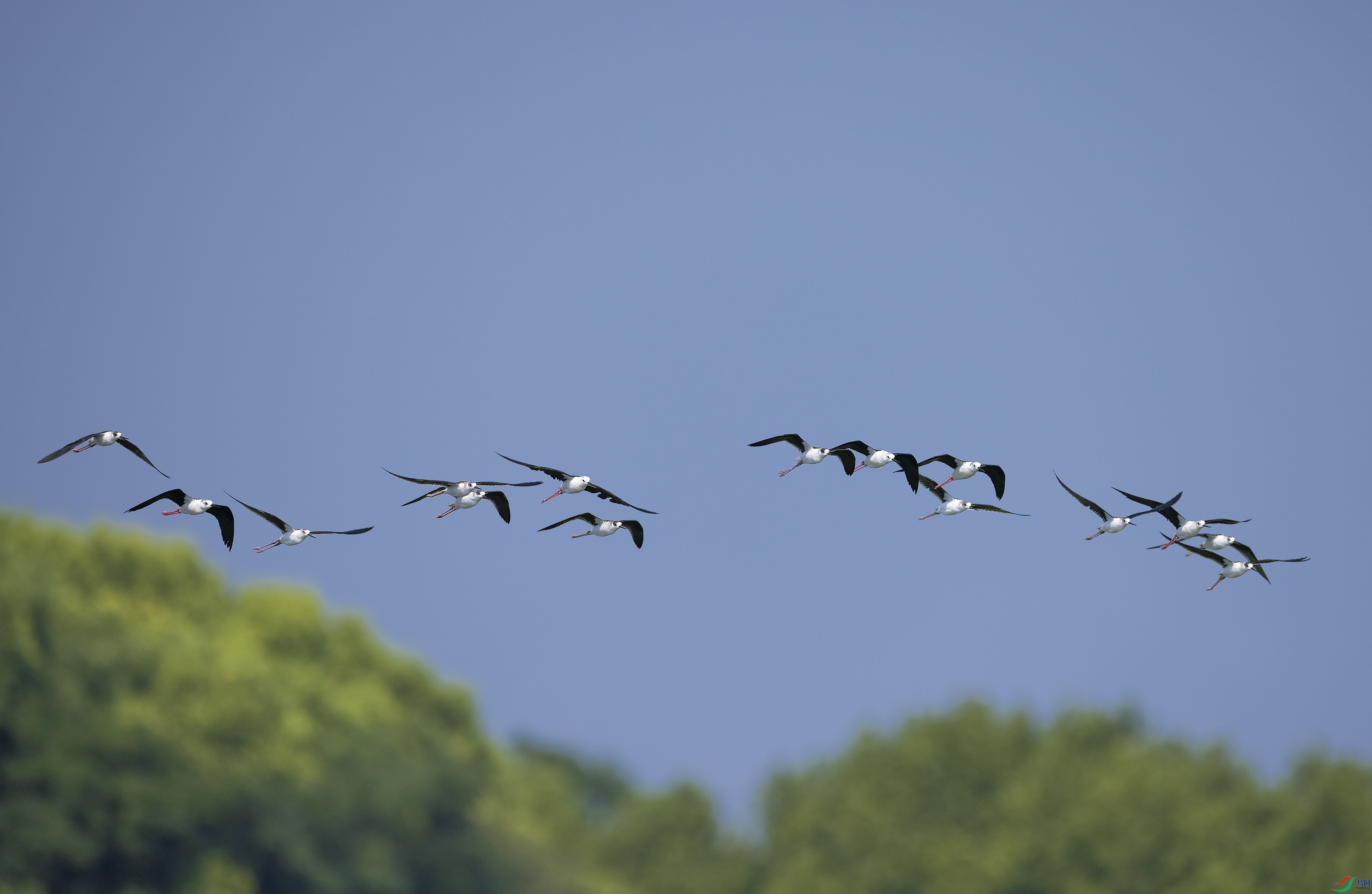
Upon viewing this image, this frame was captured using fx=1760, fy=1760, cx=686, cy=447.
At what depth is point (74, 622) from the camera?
259 feet

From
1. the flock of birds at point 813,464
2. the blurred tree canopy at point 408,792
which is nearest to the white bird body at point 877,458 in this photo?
the flock of birds at point 813,464

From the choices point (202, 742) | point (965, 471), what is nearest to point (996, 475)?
point (965, 471)

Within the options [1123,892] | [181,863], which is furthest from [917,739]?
[181,863]

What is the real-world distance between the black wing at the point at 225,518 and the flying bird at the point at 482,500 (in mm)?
3536

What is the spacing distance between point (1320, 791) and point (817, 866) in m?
32.0

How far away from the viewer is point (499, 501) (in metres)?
36.3

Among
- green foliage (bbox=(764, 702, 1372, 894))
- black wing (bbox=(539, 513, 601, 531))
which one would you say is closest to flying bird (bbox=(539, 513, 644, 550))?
black wing (bbox=(539, 513, 601, 531))

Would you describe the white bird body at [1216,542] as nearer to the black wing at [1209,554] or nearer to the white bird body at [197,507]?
the black wing at [1209,554]

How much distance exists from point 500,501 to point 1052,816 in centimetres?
7523

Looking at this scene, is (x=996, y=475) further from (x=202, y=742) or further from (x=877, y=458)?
(x=202, y=742)

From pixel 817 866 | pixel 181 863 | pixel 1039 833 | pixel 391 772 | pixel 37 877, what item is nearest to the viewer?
pixel 37 877

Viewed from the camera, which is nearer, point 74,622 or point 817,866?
point 74,622

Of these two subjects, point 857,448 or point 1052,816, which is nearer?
point 857,448

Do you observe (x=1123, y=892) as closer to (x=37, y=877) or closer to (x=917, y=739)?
(x=917, y=739)
